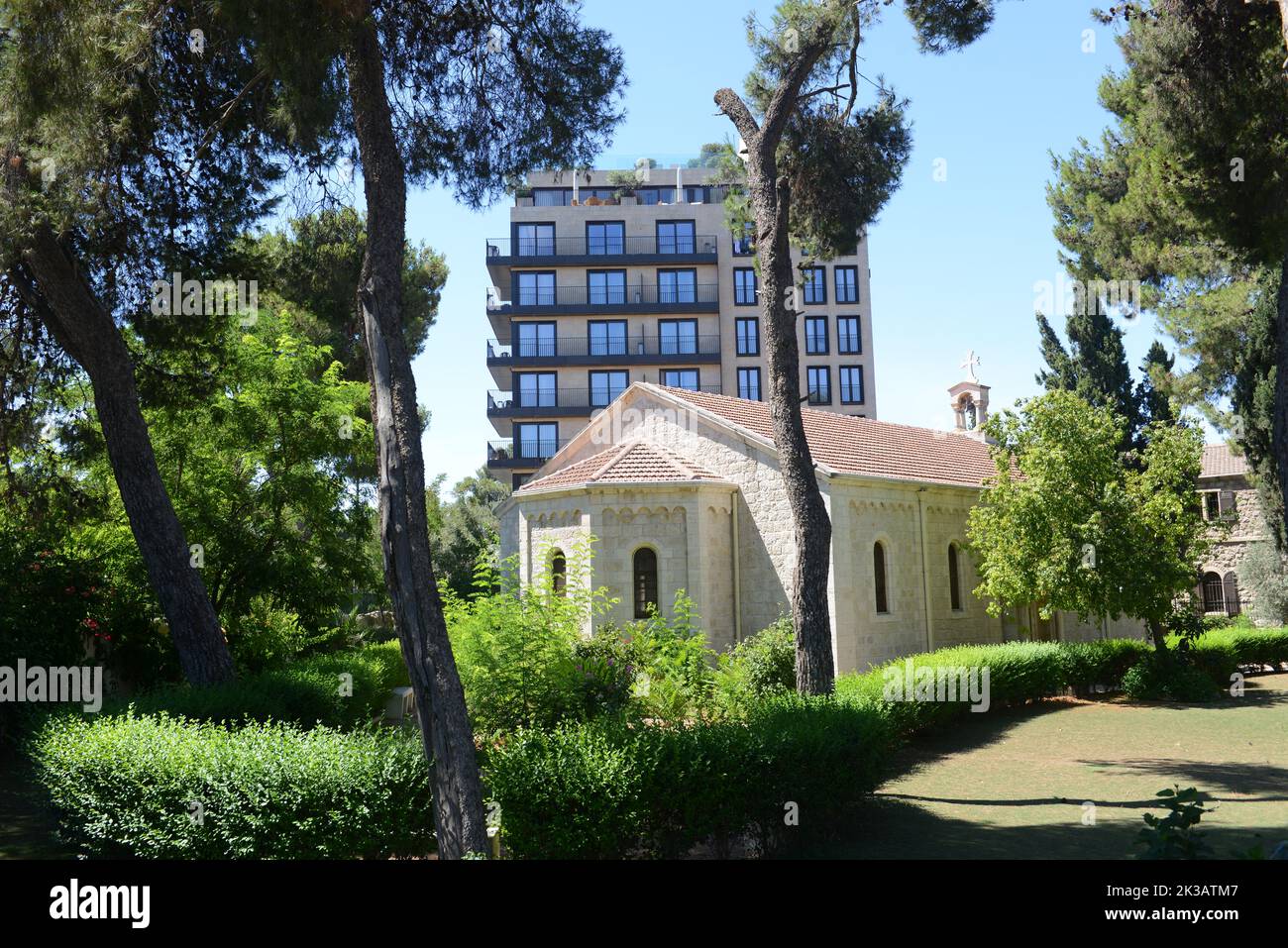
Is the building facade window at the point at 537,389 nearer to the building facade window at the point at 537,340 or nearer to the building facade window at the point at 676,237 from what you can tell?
the building facade window at the point at 537,340

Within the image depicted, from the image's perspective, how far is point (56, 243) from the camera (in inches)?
525

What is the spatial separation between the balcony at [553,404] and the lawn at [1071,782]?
3246cm

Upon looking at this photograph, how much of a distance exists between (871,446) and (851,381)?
2621 centimetres

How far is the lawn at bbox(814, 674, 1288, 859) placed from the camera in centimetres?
960

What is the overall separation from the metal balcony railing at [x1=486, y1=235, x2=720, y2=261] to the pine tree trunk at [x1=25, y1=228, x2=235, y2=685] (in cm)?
3859

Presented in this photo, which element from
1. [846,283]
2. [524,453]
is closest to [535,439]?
[524,453]

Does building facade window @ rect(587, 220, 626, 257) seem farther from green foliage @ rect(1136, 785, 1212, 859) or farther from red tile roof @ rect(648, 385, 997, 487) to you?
green foliage @ rect(1136, 785, 1212, 859)

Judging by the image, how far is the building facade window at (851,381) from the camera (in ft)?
167

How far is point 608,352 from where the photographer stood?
165 feet

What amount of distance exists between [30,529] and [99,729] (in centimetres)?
805

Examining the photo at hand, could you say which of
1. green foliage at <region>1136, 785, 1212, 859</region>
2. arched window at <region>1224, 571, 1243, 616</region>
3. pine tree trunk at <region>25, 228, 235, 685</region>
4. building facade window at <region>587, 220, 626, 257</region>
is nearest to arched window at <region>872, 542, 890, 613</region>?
pine tree trunk at <region>25, 228, 235, 685</region>

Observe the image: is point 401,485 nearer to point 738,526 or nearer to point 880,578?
point 738,526

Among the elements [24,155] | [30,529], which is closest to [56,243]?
[24,155]
